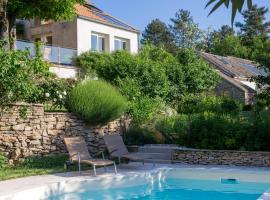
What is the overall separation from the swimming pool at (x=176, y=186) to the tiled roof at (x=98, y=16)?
19981mm

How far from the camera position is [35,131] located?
13.3 metres

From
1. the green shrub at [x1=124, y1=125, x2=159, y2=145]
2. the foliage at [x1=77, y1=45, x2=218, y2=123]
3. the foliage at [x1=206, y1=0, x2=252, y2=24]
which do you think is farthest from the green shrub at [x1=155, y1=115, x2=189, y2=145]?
the foliage at [x1=206, y1=0, x2=252, y2=24]

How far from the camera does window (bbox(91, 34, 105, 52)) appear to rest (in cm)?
3098

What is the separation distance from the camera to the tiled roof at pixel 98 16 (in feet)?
102

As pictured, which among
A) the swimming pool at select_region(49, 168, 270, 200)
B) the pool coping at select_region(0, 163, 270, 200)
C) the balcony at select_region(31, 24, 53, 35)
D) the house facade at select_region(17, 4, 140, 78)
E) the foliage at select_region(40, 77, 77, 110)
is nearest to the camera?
the pool coping at select_region(0, 163, 270, 200)

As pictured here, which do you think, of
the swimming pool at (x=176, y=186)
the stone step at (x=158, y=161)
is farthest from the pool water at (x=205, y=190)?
the stone step at (x=158, y=161)

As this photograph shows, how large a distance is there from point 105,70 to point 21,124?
40.5 feet

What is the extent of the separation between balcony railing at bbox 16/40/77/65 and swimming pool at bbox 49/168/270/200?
15073 millimetres

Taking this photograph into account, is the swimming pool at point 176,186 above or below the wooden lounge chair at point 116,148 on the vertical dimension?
below

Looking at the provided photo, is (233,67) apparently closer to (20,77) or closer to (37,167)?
(37,167)

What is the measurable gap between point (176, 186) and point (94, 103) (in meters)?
4.33

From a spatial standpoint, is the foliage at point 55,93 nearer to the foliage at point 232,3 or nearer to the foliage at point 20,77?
the foliage at point 20,77

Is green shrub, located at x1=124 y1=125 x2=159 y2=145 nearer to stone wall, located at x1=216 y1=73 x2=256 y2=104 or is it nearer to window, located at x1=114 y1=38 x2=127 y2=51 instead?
window, located at x1=114 y1=38 x2=127 y2=51

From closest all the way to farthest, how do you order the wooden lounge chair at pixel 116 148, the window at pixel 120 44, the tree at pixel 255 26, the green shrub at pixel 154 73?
the wooden lounge chair at pixel 116 148, the green shrub at pixel 154 73, the window at pixel 120 44, the tree at pixel 255 26
